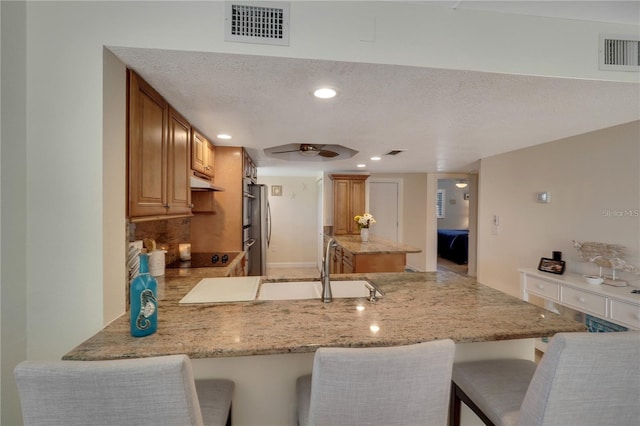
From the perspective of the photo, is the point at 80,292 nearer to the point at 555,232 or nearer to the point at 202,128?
the point at 202,128

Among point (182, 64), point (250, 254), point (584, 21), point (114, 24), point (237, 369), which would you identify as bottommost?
point (237, 369)

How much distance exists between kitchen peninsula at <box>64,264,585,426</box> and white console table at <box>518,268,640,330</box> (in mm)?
1100

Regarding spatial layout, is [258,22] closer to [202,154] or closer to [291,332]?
[291,332]

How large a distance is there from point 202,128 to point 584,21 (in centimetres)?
256

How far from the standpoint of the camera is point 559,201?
2.70 meters

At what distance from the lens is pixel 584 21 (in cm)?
135

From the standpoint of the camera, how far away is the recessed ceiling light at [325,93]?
5.04ft

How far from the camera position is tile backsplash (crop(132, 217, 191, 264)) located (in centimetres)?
209

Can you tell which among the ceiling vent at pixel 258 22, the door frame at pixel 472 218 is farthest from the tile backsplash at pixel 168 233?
the door frame at pixel 472 218

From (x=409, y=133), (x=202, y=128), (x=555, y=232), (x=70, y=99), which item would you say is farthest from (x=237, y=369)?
(x=555, y=232)

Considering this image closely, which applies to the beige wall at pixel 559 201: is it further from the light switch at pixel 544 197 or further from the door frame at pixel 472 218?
the door frame at pixel 472 218

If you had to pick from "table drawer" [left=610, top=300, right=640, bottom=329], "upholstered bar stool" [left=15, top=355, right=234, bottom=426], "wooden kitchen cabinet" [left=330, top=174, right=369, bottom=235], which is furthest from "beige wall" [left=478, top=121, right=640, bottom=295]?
"upholstered bar stool" [left=15, top=355, right=234, bottom=426]

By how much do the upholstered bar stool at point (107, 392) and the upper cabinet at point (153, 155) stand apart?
778 mm

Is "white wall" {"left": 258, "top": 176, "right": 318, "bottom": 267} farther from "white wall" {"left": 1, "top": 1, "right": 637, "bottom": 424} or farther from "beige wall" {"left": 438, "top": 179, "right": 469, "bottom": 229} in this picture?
"white wall" {"left": 1, "top": 1, "right": 637, "bottom": 424}
